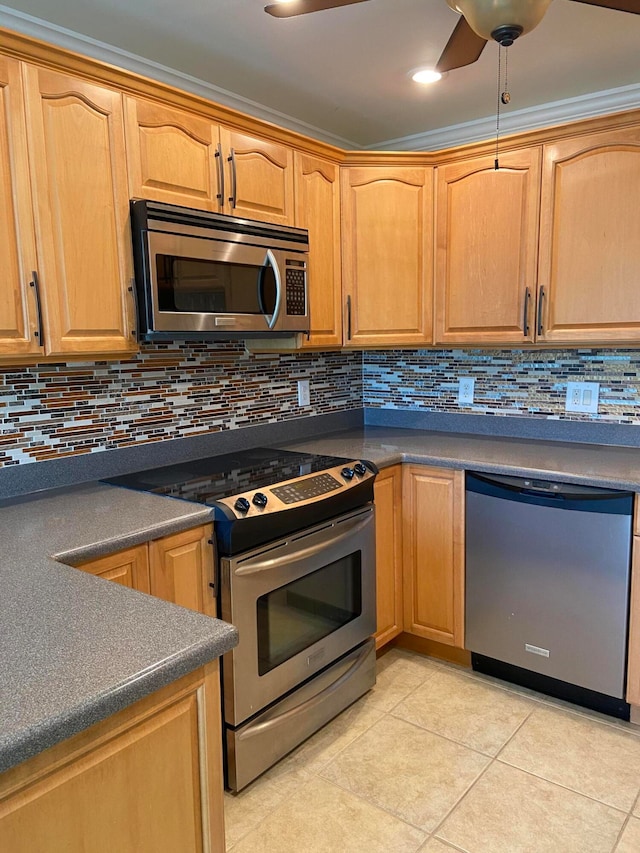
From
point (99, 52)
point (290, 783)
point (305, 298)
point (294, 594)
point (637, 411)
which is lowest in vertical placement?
point (290, 783)

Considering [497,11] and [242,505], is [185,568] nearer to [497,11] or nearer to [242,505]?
[242,505]

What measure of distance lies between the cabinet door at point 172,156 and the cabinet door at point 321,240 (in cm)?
47

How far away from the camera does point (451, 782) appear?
1929mm

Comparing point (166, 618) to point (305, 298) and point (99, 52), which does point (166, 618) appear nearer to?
point (305, 298)

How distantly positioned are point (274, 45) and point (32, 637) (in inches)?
77.7

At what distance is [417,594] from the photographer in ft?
8.68

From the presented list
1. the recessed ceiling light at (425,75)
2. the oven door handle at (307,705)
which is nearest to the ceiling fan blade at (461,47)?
the recessed ceiling light at (425,75)

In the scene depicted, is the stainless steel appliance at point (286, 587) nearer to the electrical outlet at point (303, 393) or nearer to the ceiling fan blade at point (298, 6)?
the electrical outlet at point (303, 393)

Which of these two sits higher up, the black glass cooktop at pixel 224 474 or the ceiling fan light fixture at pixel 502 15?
the ceiling fan light fixture at pixel 502 15

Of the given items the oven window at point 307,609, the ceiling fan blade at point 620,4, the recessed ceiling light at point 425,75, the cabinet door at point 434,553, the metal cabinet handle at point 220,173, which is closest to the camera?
the ceiling fan blade at point 620,4

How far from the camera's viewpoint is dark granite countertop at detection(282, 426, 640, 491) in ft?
7.14

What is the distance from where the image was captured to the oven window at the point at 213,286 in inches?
76.4

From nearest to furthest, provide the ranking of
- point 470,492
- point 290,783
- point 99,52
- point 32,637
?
point 32,637 → point 290,783 → point 99,52 → point 470,492

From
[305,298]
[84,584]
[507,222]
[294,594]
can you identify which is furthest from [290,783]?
[507,222]
